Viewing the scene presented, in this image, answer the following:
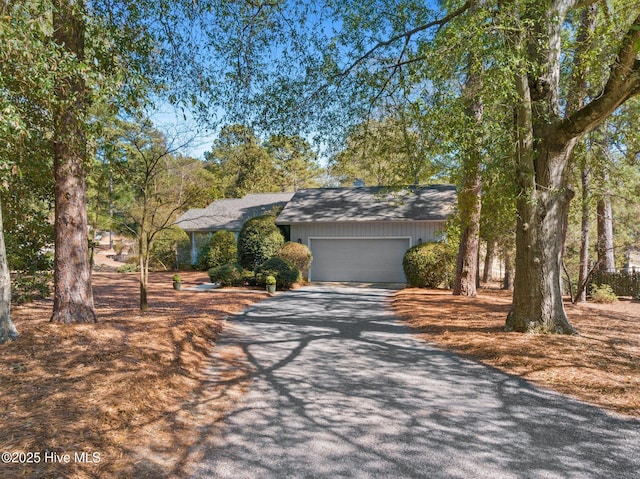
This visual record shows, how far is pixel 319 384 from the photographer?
4777mm

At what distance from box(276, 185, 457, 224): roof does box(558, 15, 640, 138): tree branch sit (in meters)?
10.2

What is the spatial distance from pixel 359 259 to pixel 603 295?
9061 millimetres

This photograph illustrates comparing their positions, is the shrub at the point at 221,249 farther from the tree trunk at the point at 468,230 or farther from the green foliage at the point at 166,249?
the tree trunk at the point at 468,230

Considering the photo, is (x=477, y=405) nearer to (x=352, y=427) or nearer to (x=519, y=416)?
(x=519, y=416)

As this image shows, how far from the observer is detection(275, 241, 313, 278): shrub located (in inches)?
663

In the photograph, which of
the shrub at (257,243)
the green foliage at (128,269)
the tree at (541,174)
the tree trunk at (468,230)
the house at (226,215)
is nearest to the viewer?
the tree at (541,174)

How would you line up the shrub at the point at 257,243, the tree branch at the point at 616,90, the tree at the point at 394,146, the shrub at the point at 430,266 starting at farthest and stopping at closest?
the shrub at the point at 257,243 → the shrub at the point at 430,266 → the tree at the point at 394,146 → the tree branch at the point at 616,90

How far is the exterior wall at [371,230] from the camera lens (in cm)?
1709

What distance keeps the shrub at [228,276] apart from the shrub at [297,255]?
195 cm

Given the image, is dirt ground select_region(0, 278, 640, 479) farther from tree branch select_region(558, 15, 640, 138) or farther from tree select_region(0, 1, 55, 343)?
tree branch select_region(558, 15, 640, 138)

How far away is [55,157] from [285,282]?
9634 millimetres

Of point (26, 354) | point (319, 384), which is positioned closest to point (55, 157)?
point (26, 354)

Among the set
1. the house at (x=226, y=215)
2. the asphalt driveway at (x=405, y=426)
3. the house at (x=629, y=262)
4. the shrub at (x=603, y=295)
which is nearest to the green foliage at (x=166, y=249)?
the house at (x=226, y=215)

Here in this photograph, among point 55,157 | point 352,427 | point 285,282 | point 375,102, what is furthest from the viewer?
point 285,282
